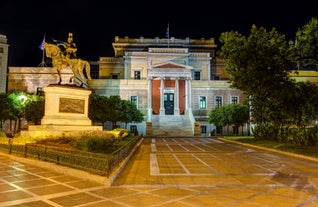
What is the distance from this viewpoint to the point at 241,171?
1110 centimetres

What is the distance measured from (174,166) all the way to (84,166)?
4.36 metres

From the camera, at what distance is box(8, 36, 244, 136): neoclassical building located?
4881 centimetres

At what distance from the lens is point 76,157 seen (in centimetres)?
970

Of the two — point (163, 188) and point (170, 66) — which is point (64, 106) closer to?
point (163, 188)

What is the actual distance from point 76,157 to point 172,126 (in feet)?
116

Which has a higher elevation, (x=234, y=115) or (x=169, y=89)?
(x=169, y=89)

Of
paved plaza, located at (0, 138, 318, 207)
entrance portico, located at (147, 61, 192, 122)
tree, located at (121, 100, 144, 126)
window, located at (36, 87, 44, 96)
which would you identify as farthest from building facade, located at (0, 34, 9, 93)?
paved plaza, located at (0, 138, 318, 207)

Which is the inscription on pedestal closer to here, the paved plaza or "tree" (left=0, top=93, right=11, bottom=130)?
the paved plaza

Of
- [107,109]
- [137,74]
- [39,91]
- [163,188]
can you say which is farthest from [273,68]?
[39,91]

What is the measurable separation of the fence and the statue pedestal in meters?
2.80

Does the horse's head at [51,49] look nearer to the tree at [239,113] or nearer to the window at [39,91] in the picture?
the window at [39,91]

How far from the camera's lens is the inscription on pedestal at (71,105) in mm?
17312

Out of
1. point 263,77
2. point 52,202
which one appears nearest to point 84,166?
point 52,202

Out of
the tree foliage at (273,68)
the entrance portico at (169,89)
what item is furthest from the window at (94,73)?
the tree foliage at (273,68)
